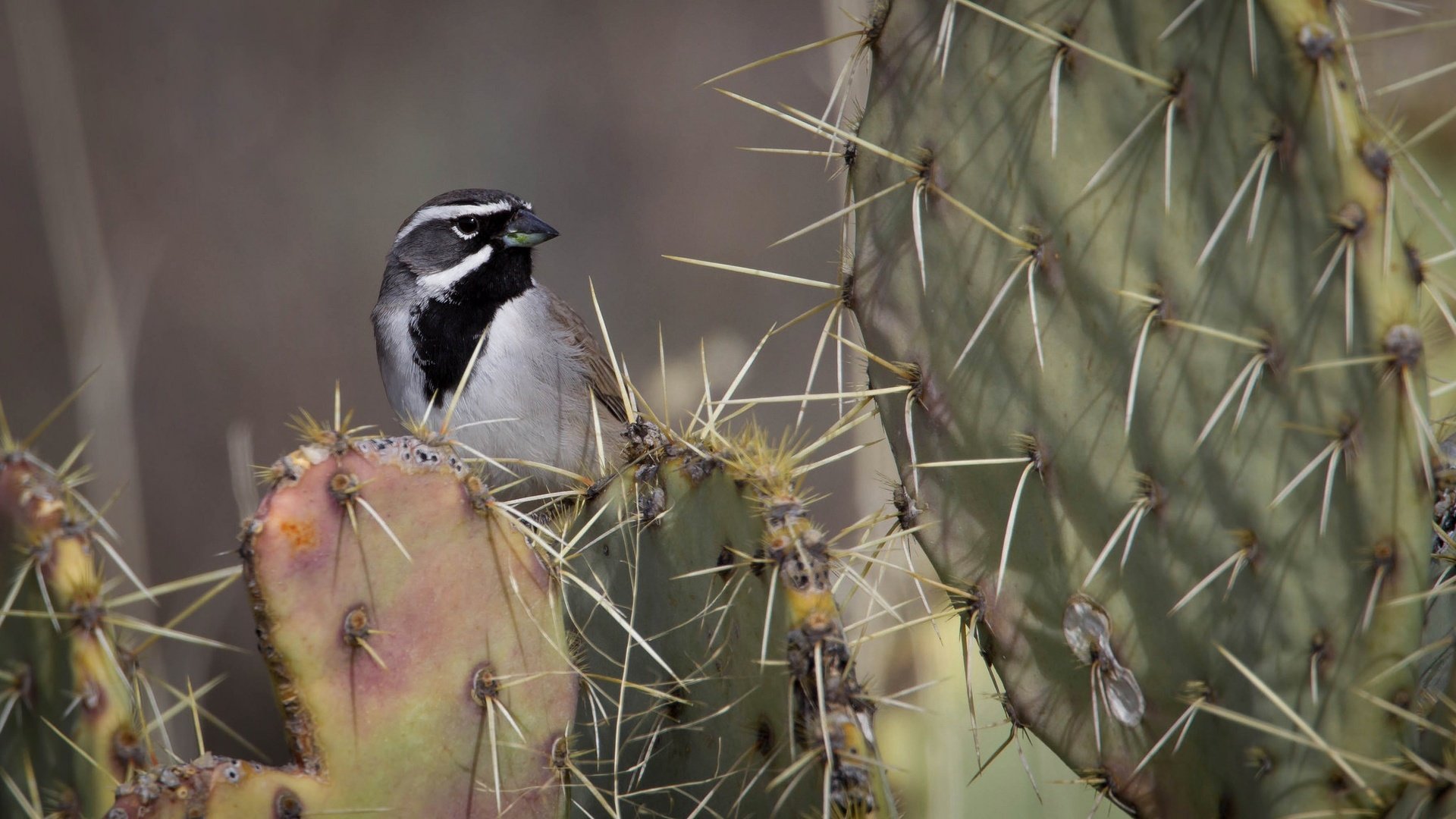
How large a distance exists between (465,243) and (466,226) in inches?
2.5

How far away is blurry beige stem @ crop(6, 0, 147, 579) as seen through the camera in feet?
19.2

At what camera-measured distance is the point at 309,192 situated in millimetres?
6668

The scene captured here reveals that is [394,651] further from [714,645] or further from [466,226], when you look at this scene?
[466,226]

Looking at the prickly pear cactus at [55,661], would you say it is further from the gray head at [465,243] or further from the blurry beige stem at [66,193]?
the blurry beige stem at [66,193]

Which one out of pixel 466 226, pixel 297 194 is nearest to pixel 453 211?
pixel 466 226

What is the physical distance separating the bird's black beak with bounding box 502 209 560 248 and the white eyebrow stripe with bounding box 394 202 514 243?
48 millimetres

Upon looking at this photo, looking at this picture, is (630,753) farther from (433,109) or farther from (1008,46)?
(433,109)

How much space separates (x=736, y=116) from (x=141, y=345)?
3811 millimetres

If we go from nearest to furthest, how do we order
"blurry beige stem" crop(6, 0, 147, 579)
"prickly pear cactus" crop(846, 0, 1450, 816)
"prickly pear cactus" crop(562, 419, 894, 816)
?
1. "prickly pear cactus" crop(846, 0, 1450, 816)
2. "prickly pear cactus" crop(562, 419, 894, 816)
3. "blurry beige stem" crop(6, 0, 147, 579)

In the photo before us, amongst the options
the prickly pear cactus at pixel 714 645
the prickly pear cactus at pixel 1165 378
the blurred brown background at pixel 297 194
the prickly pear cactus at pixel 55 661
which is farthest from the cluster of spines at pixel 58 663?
the blurred brown background at pixel 297 194

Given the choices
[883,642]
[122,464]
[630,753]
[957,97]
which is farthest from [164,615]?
[957,97]

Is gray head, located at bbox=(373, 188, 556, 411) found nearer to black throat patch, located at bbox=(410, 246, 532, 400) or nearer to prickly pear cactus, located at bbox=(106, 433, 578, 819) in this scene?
black throat patch, located at bbox=(410, 246, 532, 400)

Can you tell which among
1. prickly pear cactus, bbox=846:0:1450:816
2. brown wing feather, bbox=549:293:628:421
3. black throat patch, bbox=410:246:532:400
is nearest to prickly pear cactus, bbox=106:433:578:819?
prickly pear cactus, bbox=846:0:1450:816

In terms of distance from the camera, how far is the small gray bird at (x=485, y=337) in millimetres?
3639
